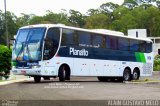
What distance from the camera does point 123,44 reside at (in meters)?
31.1

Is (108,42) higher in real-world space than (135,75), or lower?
higher

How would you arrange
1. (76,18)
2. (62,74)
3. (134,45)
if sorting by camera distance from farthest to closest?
(76,18)
(134,45)
(62,74)

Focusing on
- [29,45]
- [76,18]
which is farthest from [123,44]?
[76,18]

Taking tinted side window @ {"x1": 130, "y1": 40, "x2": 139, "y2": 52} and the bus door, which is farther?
tinted side window @ {"x1": 130, "y1": 40, "x2": 139, "y2": 52}

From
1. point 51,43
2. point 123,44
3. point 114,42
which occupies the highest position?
point 114,42

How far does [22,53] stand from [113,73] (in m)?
7.08

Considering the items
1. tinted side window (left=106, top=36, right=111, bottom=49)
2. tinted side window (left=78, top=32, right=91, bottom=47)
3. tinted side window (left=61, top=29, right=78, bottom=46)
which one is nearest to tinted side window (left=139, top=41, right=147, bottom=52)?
tinted side window (left=106, top=36, right=111, bottom=49)

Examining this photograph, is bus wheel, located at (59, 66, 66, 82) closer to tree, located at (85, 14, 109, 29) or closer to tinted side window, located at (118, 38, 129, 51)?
tinted side window, located at (118, 38, 129, 51)

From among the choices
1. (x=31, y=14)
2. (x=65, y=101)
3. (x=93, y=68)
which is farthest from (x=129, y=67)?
(x=31, y=14)

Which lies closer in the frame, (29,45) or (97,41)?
(29,45)

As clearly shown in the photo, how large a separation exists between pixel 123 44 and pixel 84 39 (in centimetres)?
438

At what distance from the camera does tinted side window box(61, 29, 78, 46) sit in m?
26.0

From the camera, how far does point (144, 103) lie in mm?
12945

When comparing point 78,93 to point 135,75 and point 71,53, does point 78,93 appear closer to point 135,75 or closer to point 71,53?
point 71,53
